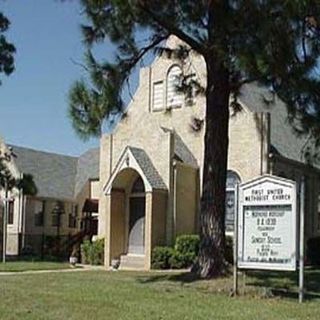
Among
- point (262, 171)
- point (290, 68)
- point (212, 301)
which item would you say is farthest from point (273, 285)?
point (262, 171)

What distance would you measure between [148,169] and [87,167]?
1797cm

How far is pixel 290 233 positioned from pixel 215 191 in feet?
13.6

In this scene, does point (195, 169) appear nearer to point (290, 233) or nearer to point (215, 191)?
point (215, 191)

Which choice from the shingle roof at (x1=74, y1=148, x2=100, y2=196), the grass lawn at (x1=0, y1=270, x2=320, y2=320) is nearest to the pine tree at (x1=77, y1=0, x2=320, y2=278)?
the grass lawn at (x1=0, y1=270, x2=320, y2=320)

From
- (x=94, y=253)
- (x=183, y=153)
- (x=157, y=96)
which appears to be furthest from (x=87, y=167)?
(x=183, y=153)

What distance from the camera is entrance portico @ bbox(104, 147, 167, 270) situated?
30938 millimetres

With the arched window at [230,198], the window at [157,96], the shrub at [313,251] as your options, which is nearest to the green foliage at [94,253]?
the arched window at [230,198]

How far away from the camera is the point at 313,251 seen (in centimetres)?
3203

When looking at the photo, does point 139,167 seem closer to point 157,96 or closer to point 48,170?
point 157,96

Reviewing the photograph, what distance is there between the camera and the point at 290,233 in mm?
15812

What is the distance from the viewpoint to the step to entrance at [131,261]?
1224 inches

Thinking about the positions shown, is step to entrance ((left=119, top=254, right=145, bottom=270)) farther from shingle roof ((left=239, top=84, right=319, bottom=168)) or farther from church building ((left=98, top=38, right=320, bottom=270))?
shingle roof ((left=239, top=84, right=319, bottom=168))

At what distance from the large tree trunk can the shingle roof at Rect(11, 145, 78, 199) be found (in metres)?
25.8

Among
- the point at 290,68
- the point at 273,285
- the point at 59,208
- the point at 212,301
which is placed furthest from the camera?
the point at 59,208
